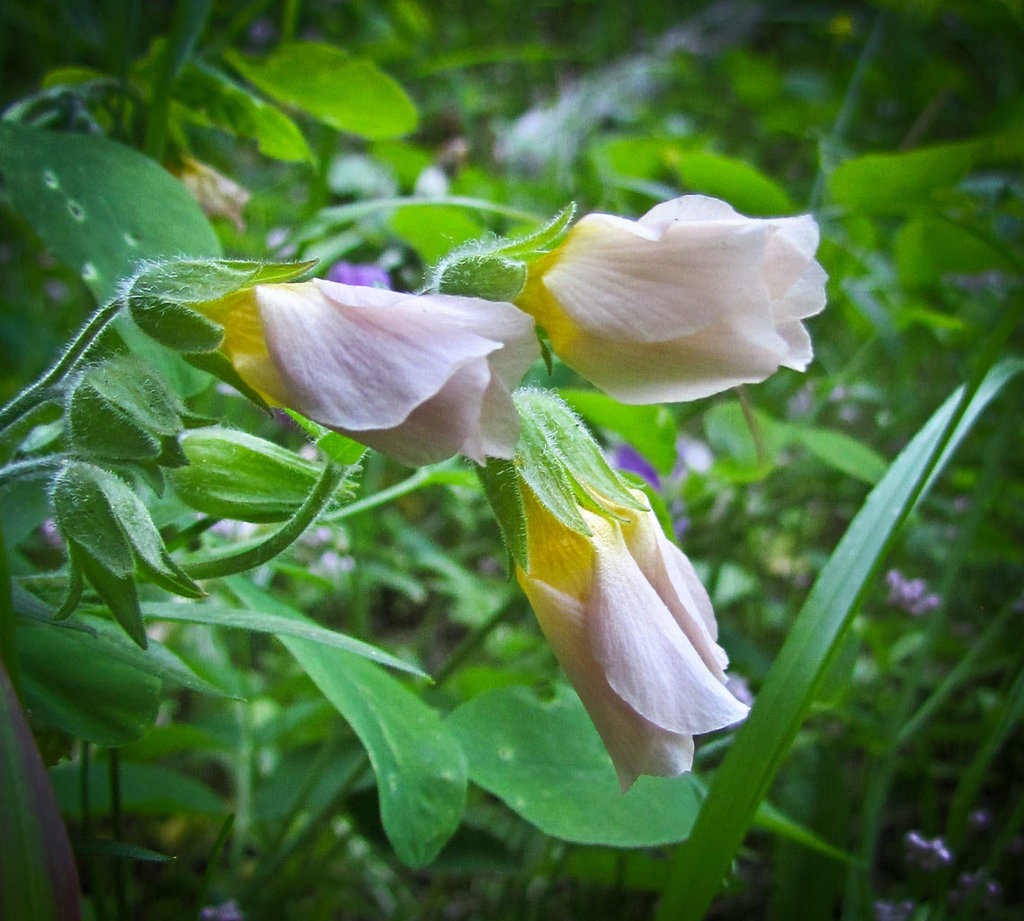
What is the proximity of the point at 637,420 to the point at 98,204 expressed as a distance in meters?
0.42

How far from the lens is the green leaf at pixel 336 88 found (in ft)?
2.76

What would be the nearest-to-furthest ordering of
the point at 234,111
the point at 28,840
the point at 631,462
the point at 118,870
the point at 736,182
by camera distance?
1. the point at 28,840
2. the point at 118,870
3. the point at 234,111
4. the point at 631,462
5. the point at 736,182

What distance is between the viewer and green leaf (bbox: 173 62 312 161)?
0.75 m

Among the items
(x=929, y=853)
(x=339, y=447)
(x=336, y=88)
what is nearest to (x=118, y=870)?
(x=339, y=447)

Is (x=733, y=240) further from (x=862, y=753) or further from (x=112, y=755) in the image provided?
(x=862, y=753)

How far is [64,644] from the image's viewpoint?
0.54 meters

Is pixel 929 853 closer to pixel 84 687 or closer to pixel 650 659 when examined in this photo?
pixel 650 659

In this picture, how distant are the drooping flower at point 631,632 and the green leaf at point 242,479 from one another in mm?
132

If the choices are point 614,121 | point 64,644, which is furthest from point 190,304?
point 614,121

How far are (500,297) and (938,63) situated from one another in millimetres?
2716

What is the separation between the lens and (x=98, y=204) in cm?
61

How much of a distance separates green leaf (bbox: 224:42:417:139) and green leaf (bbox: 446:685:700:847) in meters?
0.56

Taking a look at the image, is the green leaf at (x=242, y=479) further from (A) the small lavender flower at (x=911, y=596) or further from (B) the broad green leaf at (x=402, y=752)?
(A) the small lavender flower at (x=911, y=596)

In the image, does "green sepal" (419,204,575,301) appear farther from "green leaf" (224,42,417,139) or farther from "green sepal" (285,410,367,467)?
"green leaf" (224,42,417,139)
